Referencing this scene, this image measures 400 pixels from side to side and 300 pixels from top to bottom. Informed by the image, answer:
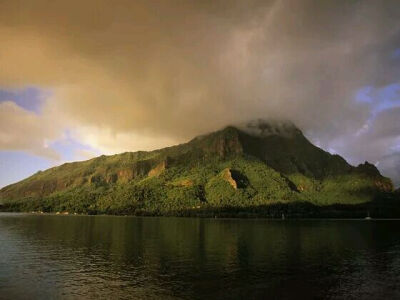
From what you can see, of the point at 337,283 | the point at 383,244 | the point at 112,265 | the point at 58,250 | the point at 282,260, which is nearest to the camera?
the point at 337,283

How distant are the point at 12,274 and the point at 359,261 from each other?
247ft

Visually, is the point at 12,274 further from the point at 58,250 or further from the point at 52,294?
the point at 58,250

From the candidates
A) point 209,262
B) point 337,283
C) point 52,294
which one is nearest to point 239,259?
point 209,262

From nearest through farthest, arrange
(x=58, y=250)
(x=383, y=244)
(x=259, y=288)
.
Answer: (x=259, y=288), (x=58, y=250), (x=383, y=244)

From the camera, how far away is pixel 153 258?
84625 millimetres

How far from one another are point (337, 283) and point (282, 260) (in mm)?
22144

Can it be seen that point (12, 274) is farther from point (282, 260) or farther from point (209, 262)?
point (282, 260)

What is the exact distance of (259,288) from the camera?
57.0 metres

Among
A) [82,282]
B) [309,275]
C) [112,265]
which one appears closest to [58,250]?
Answer: [112,265]

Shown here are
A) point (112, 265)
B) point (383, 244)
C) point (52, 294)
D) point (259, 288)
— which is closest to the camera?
point (52, 294)

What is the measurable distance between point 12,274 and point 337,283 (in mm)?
58033

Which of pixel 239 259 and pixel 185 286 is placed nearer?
pixel 185 286

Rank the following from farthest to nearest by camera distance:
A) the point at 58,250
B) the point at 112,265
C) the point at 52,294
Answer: the point at 58,250 < the point at 112,265 < the point at 52,294

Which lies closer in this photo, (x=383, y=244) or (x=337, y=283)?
(x=337, y=283)
